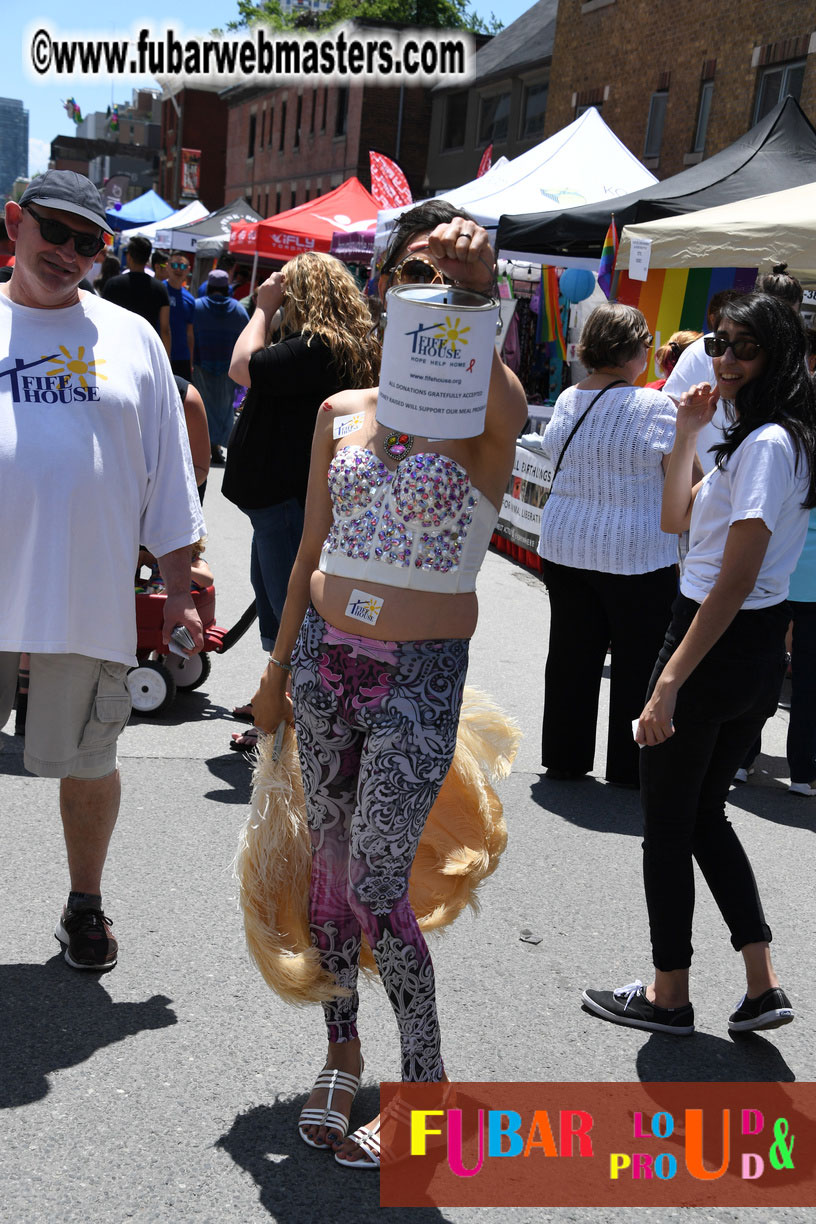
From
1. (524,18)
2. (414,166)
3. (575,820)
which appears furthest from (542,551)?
(414,166)

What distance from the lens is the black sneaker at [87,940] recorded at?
133 inches

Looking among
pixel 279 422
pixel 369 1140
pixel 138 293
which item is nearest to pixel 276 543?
pixel 279 422

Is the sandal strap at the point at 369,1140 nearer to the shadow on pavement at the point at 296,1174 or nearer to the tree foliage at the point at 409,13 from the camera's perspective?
the shadow on pavement at the point at 296,1174

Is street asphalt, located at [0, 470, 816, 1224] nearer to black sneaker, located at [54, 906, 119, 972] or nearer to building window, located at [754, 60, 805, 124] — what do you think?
black sneaker, located at [54, 906, 119, 972]

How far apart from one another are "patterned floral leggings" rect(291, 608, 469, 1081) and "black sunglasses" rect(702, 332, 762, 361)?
43.7 inches

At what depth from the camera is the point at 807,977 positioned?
3783 millimetres

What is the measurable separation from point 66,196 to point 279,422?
A: 1.64 meters

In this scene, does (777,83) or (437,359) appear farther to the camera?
(777,83)

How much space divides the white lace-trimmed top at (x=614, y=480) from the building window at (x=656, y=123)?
1904 centimetres

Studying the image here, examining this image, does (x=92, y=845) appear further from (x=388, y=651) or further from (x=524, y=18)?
(x=524, y=18)

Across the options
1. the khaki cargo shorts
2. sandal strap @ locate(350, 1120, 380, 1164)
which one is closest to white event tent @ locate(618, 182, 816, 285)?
the khaki cargo shorts

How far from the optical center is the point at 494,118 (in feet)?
109

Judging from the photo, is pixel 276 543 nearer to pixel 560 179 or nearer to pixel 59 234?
pixel 59 234

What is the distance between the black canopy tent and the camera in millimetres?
9523
